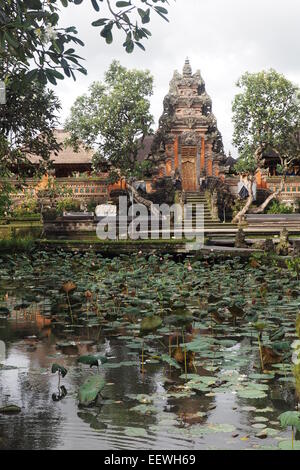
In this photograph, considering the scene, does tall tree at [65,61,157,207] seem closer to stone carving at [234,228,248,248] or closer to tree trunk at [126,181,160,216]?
tree trunk at [126,181,160,216]

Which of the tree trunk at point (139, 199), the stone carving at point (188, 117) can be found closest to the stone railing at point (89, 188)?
the tree trunk at point (139, 199)

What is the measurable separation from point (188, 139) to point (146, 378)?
108 ft

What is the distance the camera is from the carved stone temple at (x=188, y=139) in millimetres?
37219

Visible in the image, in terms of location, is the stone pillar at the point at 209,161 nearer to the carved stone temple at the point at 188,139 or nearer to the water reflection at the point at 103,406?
the carved stone temple at the point at 188,139

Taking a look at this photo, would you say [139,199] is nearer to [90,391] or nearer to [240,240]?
[240,240]

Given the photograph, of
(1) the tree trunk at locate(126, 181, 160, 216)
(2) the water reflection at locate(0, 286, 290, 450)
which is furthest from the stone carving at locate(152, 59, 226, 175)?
(2) the water reflection at locate(0, 286, 290, 450)

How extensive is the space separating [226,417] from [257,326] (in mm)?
1277

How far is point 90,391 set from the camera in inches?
153

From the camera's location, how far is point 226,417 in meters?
3.84

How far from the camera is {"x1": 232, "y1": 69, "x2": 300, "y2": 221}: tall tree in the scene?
3219 centimetres

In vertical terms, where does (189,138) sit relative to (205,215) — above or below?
above

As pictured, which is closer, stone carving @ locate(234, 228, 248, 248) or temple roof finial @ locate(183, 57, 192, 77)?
stone carving @ locate(234, 228, 248, 248)

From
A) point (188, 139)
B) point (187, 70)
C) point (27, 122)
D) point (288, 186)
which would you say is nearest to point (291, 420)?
point (27, 122)

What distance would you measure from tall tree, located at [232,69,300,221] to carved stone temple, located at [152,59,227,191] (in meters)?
4.37
